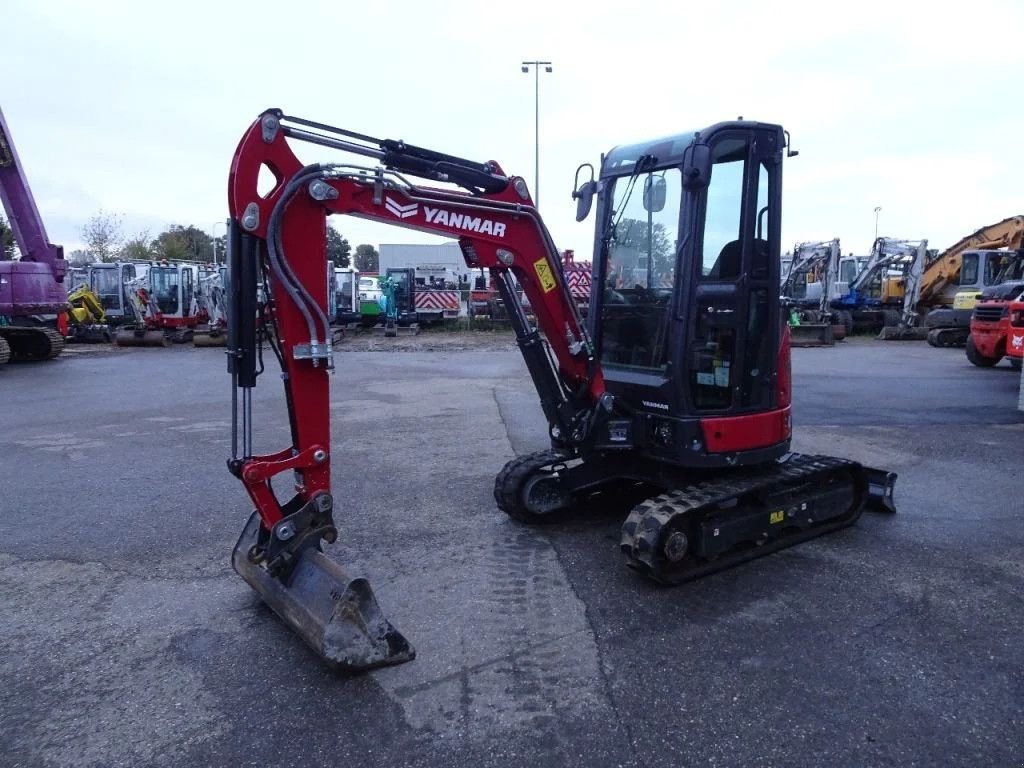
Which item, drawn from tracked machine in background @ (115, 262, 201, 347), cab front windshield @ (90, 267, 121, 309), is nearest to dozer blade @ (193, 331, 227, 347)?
tracked machine in background @ (115, 262, 201, 347)

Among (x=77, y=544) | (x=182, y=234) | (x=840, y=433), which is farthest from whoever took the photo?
(x=182, y=234)

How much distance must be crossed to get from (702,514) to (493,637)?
1576 mm

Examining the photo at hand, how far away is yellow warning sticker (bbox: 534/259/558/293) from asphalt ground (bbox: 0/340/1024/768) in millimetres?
1854

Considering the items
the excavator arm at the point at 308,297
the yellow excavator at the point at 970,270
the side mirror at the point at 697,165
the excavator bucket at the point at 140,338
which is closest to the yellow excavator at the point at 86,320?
the excavator bucket at the point at 140,338

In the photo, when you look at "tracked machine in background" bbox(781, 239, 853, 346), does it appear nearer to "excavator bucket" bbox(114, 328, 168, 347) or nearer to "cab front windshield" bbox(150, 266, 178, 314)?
"excavator bucket" bbox(114, 328, 168, 347)

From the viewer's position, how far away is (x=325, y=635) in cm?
357

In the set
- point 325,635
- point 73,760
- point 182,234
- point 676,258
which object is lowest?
point 73,760

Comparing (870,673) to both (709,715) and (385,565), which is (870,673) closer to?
(709,715)

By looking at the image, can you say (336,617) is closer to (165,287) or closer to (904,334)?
(165,287)

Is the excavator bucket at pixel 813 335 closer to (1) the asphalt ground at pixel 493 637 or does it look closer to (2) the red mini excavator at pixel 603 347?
(1) the asphalt ground at pixel 493 637

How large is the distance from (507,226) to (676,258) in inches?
46.8

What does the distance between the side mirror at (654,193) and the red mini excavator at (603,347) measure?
11 millimetres

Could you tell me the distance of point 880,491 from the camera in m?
→ 5.99

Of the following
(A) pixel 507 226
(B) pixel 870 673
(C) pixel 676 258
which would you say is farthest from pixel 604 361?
(B) pixel 870 673
